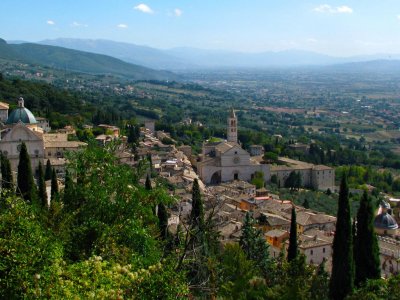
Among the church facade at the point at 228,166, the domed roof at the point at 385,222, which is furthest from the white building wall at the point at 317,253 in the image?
A: the church facade at the point at 228,166

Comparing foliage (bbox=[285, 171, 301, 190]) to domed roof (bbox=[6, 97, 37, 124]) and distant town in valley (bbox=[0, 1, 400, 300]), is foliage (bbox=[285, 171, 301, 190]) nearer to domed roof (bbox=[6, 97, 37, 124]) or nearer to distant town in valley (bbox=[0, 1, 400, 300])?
distant town in valley (bbox=[0, 1, 400, 300])

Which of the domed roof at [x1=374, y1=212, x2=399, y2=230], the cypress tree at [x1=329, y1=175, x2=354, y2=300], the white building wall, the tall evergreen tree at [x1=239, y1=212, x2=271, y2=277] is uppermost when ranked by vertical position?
the cypress tree at [x1=329, y1=175, x2=354, y2=300]

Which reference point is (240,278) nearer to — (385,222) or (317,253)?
(317,253)

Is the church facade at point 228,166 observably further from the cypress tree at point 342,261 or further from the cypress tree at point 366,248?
the cypress tree at point 342,261

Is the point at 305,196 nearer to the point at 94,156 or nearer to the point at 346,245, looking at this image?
the point at 346,245

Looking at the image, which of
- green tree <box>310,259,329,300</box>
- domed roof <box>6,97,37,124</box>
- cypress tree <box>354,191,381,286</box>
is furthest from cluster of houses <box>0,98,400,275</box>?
green tree <box>310,259,329,300</box>

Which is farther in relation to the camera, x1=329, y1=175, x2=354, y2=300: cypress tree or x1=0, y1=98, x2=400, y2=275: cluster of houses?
x1=0, y1=98, x2=400, y2=275: cluster of houses

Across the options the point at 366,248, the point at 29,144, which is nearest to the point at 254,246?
the point at 366,248
